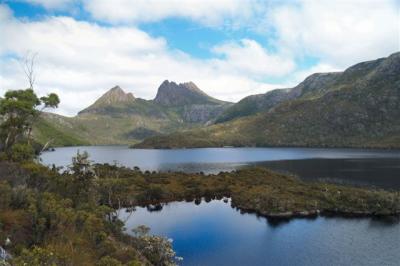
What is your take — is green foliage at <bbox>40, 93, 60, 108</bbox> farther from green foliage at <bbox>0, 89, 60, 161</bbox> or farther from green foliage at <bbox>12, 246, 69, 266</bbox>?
green foliage at <bbox>12, 246, 69, 266</bbox>

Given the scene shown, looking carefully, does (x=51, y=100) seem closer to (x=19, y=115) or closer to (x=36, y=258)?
(x=19, y=115)

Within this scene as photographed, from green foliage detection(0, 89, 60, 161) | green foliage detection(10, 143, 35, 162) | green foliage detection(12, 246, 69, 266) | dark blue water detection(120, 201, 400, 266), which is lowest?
dark blue water detection(120, 201, 400, 266)

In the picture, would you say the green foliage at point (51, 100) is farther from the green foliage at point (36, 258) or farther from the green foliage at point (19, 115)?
the green foliage at point (36, 258)

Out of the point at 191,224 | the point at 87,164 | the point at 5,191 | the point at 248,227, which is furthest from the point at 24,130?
the point at 248,227

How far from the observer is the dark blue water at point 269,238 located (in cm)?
7162

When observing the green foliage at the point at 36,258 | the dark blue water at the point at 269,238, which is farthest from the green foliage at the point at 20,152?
the green foliage at the point at 36,258

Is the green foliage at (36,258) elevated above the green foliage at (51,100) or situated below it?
below

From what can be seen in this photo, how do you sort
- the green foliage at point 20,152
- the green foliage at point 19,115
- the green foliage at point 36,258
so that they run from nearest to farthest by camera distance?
the green foliage at point 36,258
the green foliage at point 19,115
the green foliage at point 20,152

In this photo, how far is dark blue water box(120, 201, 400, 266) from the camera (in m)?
71.6

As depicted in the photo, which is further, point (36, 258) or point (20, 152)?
point (20, 152)

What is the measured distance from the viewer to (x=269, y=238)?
85.6 metres

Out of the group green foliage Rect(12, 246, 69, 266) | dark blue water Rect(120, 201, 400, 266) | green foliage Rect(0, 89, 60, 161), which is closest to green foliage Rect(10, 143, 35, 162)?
green foliage Rect(0, 89, 60, 161)

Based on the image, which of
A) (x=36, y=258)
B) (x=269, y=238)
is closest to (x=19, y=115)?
(x=36, y=258)

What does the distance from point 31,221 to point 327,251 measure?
2215 inches
